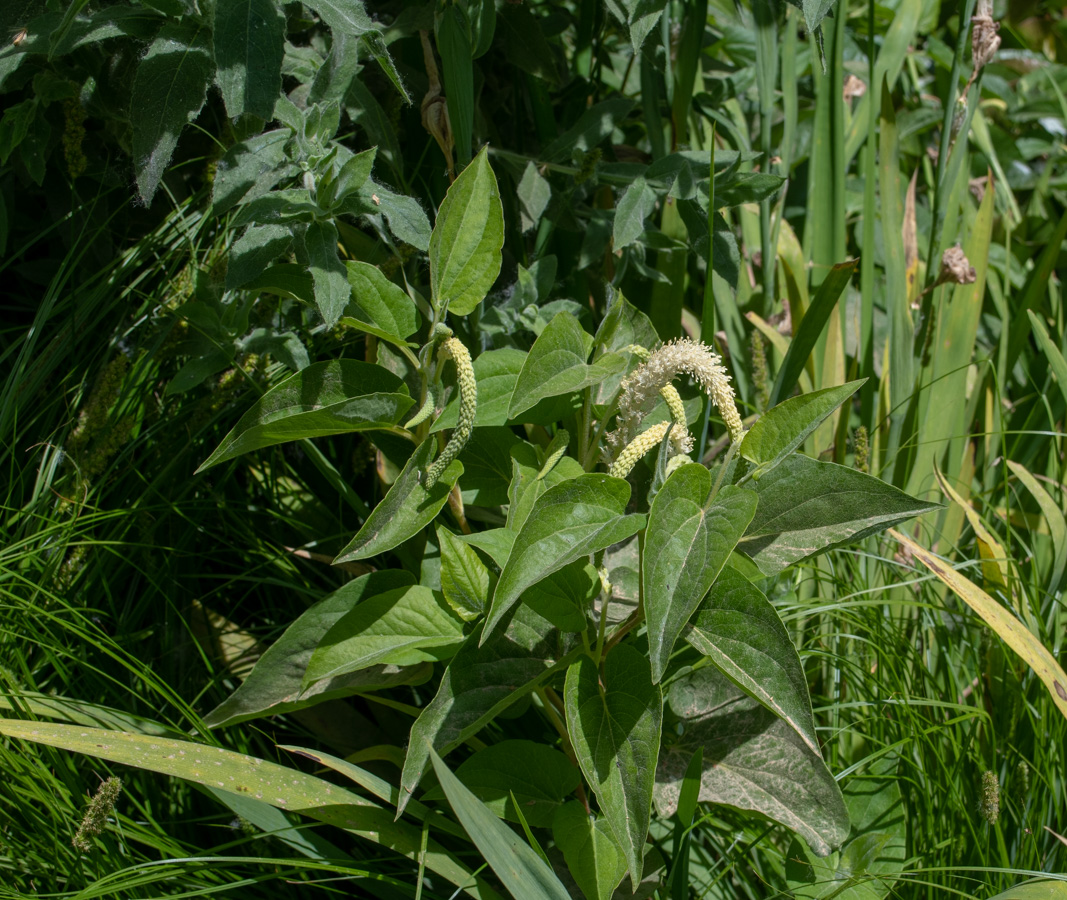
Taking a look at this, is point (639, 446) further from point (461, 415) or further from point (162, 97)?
point (162, 97)

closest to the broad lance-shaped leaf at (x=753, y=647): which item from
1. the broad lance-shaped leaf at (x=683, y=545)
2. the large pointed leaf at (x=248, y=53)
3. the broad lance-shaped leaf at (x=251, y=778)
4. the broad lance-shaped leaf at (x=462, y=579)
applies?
the broad lance-shaped leaf at (x=683, y=545)

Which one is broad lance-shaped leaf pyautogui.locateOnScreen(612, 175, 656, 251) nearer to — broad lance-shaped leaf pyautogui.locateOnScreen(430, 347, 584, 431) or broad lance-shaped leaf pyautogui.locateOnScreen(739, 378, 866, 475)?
broad lance-shaped leaf pyautogui.locateOnScreen(430, 347, 584, 431)

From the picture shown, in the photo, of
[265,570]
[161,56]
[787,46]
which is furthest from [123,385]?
[787,46]

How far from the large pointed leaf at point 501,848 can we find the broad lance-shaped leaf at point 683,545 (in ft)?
0.59

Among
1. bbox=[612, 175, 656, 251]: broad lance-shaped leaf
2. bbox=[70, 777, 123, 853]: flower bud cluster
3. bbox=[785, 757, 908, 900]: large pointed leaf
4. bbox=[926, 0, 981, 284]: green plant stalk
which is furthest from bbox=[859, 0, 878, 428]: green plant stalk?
bbox=[70, 777, 123, 853]: flower bud cluster

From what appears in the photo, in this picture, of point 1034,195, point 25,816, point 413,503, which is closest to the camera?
point 413,503

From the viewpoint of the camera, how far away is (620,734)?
79 centimetres

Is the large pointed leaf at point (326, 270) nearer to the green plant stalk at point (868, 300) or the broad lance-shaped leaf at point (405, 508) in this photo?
the broad lance-shaped leaf at point (405, 508)

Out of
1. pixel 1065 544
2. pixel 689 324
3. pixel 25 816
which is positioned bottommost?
pixel 25 816

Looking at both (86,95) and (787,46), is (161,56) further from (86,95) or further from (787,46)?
(787,46)

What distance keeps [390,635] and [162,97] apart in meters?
0.61

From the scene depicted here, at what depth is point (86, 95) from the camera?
1.10 metres

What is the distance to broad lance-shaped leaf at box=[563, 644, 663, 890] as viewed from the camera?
0.74 meters

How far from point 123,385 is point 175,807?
1.90 feet
